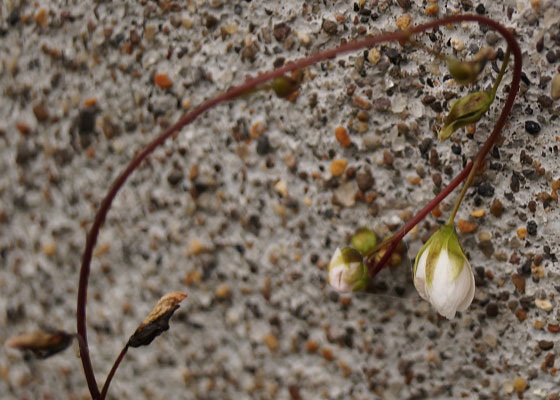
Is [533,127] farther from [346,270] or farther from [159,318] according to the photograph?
[159,318]

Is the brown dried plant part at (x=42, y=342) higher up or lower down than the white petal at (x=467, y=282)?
lower down

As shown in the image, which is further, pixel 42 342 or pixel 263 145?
pixel 263 145

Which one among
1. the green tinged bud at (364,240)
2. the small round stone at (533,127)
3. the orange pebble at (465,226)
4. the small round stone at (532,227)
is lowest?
the green tinged bud at (364,240)

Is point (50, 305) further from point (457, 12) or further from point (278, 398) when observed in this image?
point (457, 12)

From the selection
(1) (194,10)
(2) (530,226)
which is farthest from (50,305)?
(2) (530,226)

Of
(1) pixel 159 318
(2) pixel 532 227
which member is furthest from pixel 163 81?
(2) pixel 532 227

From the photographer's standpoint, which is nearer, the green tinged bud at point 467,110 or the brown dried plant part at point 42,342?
the brown dried plant part at point 42,342

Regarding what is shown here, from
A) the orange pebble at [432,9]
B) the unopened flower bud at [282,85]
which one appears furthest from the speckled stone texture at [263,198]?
the unopened flower bud at [282,85]

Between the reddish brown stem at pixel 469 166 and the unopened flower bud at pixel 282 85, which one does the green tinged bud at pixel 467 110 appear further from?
the unopened flower bud at pixel 282 85
